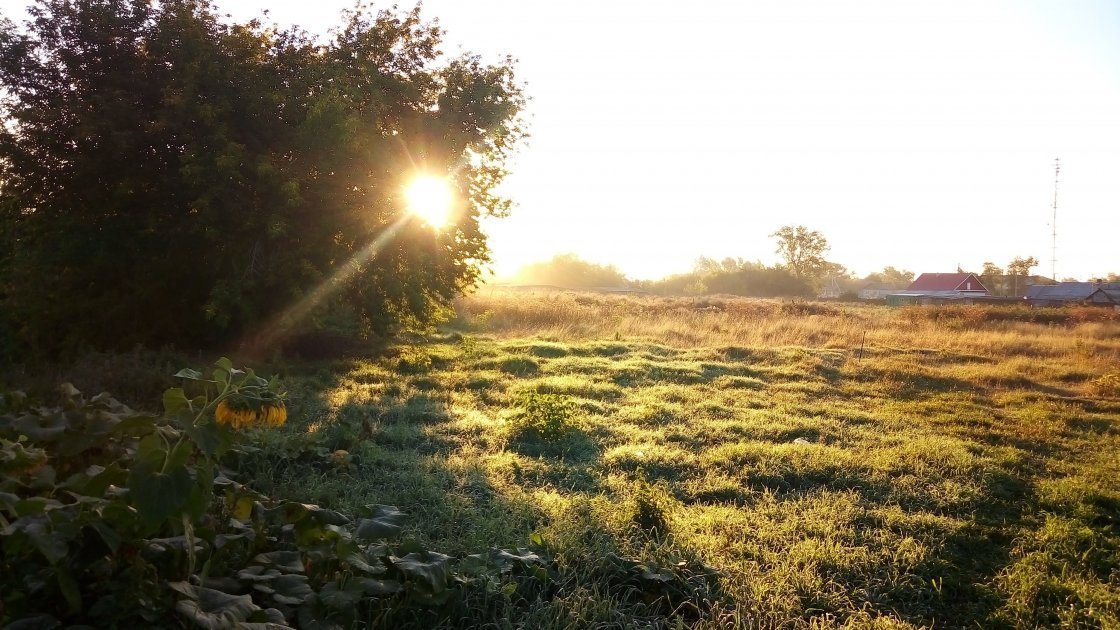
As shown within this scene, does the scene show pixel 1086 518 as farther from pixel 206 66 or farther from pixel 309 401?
pixel 206 66

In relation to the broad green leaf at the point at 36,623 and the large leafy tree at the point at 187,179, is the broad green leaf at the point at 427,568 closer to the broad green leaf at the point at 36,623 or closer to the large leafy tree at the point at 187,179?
the broad green leaf at the point at 36,623

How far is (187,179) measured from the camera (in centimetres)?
884

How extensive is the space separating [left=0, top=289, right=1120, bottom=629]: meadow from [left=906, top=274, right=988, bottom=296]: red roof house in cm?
4898

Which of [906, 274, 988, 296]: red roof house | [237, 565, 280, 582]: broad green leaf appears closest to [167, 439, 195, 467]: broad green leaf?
[237, 565, 280, 582]: broad green leaf

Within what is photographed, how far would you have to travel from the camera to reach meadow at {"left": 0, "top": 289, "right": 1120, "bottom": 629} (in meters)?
2.22

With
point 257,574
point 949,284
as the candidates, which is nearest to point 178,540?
point 257,574

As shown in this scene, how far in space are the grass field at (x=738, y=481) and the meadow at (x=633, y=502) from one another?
22 mm

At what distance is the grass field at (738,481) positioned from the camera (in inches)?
125

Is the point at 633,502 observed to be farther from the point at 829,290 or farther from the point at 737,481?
the point at 829,290

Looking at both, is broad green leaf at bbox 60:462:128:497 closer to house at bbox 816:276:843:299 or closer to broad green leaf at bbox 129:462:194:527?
broad green leaf at bbox 129:462:194:527

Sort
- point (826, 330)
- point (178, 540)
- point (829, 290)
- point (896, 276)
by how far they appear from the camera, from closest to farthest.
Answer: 1. point (178, 540)
2. point (826, 330)
3. point (829, 290)
4. point (896, 276)

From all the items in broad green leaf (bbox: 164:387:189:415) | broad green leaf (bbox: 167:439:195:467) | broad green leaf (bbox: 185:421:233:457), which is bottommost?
broad green leaf (bbox: 167:439:195:467)

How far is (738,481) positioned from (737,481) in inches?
0.5

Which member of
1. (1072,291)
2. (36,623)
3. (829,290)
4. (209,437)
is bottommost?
(36,623)
